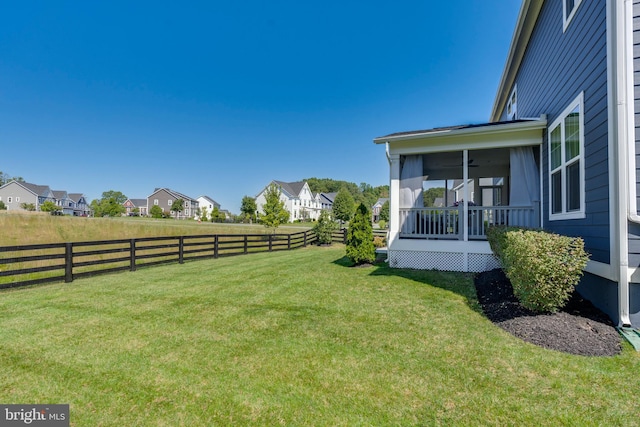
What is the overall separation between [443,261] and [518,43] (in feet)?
23.7

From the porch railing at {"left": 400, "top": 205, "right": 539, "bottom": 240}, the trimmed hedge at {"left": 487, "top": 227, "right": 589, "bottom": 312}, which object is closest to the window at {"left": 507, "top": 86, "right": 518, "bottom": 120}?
the porch railing at {"left": 400, "top": 205, "right": 539, "bottom": 240}

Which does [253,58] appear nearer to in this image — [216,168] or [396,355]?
[396,355]

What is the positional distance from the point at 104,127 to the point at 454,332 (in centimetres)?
3843

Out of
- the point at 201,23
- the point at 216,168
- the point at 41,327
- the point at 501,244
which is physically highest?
the point at 201,23

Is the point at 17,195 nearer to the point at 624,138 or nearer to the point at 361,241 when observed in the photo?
the point at 361,241

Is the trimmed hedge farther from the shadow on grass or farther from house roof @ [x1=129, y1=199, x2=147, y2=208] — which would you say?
house roof @ [x1=129, y1=199, x2=147, y2=208]

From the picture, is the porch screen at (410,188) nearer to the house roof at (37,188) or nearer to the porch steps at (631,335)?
the porch steps at (631,335)

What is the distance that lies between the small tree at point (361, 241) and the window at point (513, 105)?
6.85 metres

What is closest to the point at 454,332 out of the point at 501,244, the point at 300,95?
the point at 501,244

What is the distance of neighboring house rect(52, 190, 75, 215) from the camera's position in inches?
2376

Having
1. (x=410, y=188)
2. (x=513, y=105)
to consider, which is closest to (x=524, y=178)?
(x=410, y=188)

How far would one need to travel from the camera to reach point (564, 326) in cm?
333

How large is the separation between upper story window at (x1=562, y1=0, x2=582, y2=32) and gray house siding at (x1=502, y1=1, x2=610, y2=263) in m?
0.13

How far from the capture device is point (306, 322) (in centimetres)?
400
